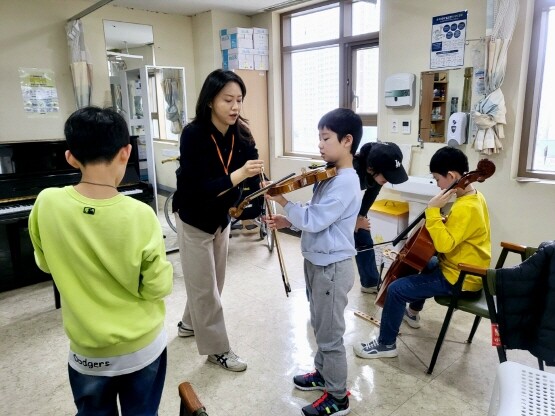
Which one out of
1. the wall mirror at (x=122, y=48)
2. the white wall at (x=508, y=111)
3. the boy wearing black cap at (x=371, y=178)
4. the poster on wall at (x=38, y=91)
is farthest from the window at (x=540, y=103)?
the poster on wall at (x=38, y=91)

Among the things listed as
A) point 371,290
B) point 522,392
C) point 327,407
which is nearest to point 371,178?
point 371,290

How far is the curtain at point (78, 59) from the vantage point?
3539 mm

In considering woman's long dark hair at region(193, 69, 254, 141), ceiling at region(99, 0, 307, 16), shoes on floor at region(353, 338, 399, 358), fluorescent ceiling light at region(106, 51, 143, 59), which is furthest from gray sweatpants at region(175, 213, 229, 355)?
ceiling at region(99, 0, 307, 16)

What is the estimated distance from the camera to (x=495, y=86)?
110 inches

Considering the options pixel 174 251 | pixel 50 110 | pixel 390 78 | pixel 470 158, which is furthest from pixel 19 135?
pixel 470 158

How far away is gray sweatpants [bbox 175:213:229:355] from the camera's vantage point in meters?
1.93

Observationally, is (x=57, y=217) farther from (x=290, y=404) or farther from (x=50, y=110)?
(x=50, y=110)

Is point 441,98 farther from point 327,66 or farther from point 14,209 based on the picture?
point 14,209

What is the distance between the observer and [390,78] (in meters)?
3.43

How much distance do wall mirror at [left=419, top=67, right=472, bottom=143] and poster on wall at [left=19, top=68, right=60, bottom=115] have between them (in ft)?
10.9

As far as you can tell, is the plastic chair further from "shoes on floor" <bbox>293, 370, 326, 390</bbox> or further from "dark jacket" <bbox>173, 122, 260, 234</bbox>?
"dark jacket" <bbox>173, 122, 260, 234</bbox>

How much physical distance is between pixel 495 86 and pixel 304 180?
203 centimetres

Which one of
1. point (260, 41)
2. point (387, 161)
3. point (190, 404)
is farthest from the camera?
point (260, 41)

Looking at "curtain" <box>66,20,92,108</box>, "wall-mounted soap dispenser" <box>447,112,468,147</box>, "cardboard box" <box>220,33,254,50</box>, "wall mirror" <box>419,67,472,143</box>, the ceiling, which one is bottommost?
"wall-mounted soap dispenser" <box>447,112,468,147</box>
